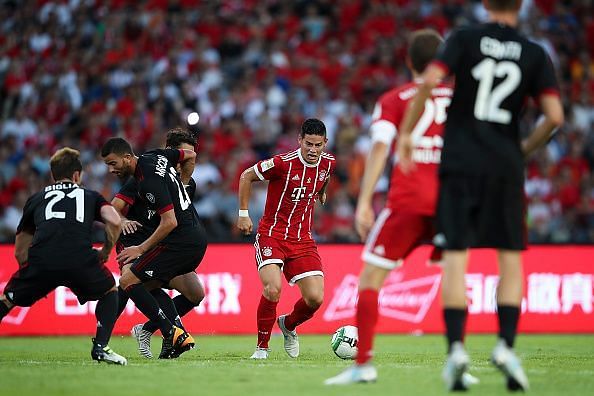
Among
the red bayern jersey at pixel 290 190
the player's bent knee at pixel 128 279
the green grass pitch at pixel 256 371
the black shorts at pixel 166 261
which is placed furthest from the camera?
the red bayern jersey at pixel 290 190

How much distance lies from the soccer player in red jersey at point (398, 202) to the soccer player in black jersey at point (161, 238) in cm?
325

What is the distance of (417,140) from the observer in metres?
7.46

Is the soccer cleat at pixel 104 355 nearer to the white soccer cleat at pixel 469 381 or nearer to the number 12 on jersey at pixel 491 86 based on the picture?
the white soccer cleat at pixel 469 381

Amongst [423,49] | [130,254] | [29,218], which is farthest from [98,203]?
[423,49]

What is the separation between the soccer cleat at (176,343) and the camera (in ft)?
33.7

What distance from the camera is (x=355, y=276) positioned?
1578 cm

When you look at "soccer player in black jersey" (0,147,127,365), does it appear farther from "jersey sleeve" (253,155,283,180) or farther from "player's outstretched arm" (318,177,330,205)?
"player's outstretched arm" (318,177,330,205)

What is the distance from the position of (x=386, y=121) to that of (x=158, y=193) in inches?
139

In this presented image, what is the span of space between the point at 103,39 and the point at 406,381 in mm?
15642

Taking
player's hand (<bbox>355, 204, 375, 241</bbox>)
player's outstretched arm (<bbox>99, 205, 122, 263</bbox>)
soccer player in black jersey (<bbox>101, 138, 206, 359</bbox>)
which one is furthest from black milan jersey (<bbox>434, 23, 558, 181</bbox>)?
soccer player in black jersey (<bbox>101, 138, 206, 359</bbox>)

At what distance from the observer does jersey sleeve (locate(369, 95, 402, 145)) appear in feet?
23.4

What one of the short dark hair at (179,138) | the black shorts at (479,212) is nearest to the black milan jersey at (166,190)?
the short dark hair at (179,138)

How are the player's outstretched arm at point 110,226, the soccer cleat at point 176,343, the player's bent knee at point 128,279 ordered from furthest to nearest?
the player's bent knee at point 128,279 < the soccer cleat at point 176,343 < the player's outstretched arm at point 110,226

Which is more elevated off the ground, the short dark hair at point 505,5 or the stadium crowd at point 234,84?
the stadium crowd at point 234,84
